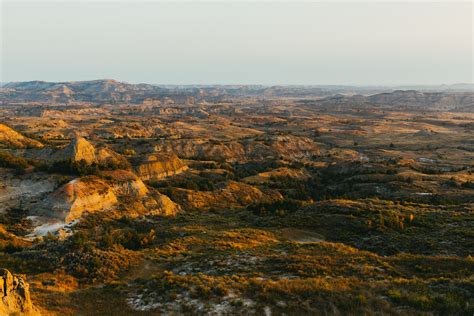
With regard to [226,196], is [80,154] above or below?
above

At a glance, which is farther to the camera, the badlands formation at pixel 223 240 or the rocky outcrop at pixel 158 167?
the rocky outcrop at pixel 158 167

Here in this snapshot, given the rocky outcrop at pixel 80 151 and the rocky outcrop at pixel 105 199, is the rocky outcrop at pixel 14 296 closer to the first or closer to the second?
the rocky outcrop at pixel 105 199

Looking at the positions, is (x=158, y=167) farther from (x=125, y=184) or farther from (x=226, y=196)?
(x=125, y=184)

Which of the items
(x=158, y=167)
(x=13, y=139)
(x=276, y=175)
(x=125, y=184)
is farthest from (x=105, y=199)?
(x=13, y=139)

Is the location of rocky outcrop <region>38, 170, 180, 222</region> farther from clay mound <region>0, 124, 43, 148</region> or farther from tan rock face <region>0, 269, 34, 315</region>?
clay mound <region>0, 124, 43, 148</region>

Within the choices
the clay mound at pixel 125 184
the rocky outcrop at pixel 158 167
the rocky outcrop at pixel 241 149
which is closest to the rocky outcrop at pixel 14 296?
the clay mound at pixel 125 184

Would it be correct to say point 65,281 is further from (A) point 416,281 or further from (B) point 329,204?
(B) point 329,204

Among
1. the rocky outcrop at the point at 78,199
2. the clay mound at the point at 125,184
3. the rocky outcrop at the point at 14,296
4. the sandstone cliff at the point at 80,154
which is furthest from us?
the sandstone cliff at the point at 80,154
